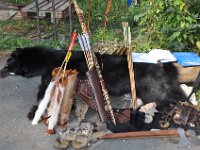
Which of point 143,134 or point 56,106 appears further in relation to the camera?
point 56,106

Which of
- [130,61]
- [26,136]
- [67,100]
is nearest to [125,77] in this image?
[130,61]

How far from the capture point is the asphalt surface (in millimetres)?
4293

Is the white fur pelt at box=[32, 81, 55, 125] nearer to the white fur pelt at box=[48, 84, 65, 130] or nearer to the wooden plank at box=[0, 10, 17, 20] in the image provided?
the white fur pelt at box=[48, 84, 65, 130]

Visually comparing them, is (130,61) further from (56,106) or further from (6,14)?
(6,14)

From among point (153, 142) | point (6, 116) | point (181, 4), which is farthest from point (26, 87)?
point (181, 4)

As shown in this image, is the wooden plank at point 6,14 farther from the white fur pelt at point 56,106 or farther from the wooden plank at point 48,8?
the white fur pelt at point 56,106

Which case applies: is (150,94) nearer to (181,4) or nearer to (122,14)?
(181,4)

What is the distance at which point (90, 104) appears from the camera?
4707 millimetres

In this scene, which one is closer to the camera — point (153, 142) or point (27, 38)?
point (153, 142)

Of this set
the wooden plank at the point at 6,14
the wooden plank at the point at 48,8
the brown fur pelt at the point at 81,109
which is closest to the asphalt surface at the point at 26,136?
the brown fur pelt at the point at 81,109

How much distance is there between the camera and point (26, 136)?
4.50 metres

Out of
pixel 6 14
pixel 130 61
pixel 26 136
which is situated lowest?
pixel 26 136

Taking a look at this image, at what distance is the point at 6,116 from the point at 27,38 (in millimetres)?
2875

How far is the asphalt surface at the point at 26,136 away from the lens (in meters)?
4.29
